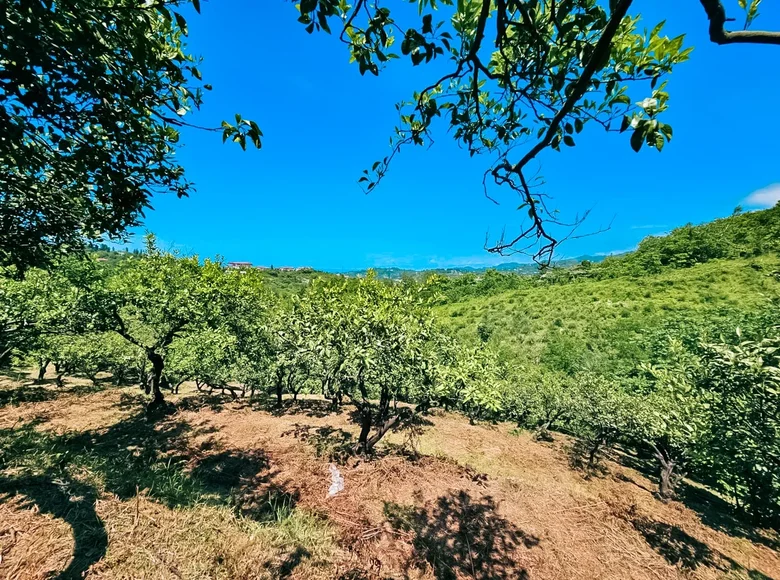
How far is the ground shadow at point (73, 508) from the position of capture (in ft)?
12.6

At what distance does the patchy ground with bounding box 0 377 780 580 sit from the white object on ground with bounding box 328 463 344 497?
0.16 metres

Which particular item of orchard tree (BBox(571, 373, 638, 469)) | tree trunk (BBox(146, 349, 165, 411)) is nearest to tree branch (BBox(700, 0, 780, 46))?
orchard tree (BBox(571, 373, 638, 469))

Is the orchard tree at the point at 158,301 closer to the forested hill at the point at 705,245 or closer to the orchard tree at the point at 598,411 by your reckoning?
the orchard tree at the point at 598,411

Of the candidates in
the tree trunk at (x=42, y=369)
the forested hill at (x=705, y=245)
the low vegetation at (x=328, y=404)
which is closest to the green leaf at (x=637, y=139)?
the low vegetation at (x=328, y=404)

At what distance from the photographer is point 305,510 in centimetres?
646

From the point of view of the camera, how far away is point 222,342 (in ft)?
38.2

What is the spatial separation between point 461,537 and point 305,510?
3286 millimetres

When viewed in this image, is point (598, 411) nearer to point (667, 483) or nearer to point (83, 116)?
point (667, 483)

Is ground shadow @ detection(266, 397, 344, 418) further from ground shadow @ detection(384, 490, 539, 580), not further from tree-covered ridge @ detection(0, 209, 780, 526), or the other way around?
ground shadow @ detection(384, 490, 539, 580)

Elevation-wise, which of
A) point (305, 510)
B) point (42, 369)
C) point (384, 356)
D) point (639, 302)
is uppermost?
point (639, 302)

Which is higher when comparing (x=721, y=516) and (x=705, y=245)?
(x=705, y=245)

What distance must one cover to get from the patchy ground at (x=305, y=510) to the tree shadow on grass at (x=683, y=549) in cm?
4

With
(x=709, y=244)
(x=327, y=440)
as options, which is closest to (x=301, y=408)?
(x=327, y=440)

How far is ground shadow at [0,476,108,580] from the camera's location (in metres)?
3.85
